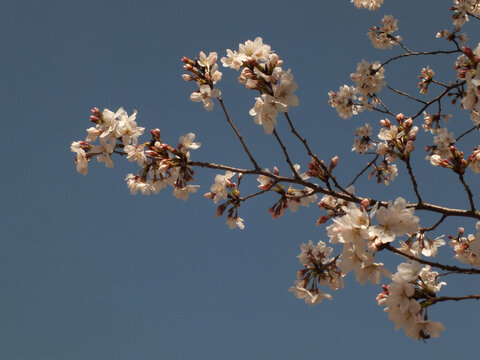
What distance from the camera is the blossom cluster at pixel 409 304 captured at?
2477 mm

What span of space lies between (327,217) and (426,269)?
0.98 metres

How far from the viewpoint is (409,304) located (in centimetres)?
248

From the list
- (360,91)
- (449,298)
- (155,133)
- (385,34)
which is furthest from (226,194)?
(385,34)

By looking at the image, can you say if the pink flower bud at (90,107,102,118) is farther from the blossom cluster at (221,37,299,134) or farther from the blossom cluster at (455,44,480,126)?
the blossom cluster at (455,44,480,126)

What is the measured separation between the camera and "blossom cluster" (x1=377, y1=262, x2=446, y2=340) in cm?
248

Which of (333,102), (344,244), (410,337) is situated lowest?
(410,337)

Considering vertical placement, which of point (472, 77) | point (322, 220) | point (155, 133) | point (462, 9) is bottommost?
point (322, 220)

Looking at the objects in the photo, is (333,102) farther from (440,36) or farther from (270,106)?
(270,106)

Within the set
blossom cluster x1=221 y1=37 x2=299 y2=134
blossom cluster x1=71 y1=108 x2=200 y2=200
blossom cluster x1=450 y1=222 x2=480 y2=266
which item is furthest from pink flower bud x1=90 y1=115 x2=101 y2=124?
blossom cluster x1=450 y1=222 x2=480 y2=266

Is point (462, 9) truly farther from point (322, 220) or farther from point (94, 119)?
point (94, 119)

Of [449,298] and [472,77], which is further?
[472,77]

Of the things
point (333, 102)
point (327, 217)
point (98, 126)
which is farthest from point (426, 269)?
point (333, 102)

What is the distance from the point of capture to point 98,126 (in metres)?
3.48

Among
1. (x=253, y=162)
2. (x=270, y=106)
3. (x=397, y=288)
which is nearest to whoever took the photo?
(x=397, y=288)
